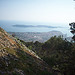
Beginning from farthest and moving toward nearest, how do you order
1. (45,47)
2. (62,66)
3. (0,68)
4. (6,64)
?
(45,47) < (62,66) < (6,64) < (0,68)

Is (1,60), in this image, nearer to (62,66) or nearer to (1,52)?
(1,52)

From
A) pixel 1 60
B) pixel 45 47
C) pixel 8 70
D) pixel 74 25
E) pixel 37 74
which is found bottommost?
pixel 45 47

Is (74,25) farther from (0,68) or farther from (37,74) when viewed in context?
(0,68)

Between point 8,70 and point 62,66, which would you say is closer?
point 8,70

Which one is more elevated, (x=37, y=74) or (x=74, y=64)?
(x=74, y=64)

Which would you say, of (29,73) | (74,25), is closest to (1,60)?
(29,73)

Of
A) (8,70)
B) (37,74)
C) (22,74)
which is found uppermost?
(8,70)

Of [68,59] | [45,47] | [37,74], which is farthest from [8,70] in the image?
[45,47]

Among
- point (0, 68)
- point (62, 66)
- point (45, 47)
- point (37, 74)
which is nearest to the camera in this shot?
point (0, 68)

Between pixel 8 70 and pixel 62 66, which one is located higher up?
pixel 8 70
